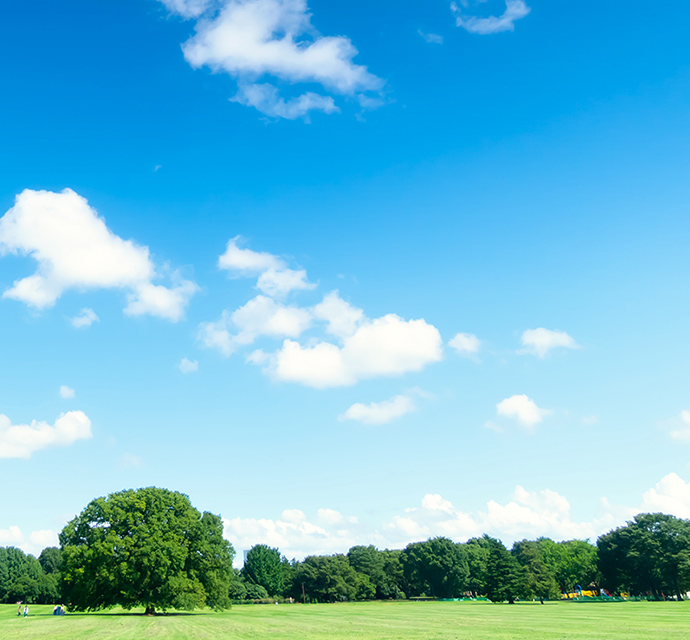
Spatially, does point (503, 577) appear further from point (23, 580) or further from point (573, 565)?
point (23, 580)

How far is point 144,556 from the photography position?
2421 inches

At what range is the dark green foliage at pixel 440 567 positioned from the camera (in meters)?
137

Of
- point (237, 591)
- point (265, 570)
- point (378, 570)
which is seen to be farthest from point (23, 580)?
point (378, 570)

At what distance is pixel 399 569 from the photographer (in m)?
153

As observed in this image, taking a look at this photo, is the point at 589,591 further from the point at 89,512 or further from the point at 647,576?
the point at 89,512

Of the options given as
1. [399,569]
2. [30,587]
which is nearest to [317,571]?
[399,569]

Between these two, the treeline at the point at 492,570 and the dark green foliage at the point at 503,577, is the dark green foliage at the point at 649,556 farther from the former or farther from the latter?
the dark green foliage at the point at 503,577

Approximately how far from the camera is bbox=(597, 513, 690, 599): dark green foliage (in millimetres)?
95125

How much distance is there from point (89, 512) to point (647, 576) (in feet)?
340

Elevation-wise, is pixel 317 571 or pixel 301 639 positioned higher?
pixel 301 639

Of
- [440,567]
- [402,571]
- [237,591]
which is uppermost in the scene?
[440,567]

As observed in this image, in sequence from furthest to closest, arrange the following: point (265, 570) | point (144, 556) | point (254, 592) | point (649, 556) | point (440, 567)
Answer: point (265, 570) → point (254, 592) → point (440, 567) → point (649, 556) → point (144, 556)

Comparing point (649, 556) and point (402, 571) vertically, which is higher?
point (649, 556)

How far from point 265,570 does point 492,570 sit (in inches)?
3313
